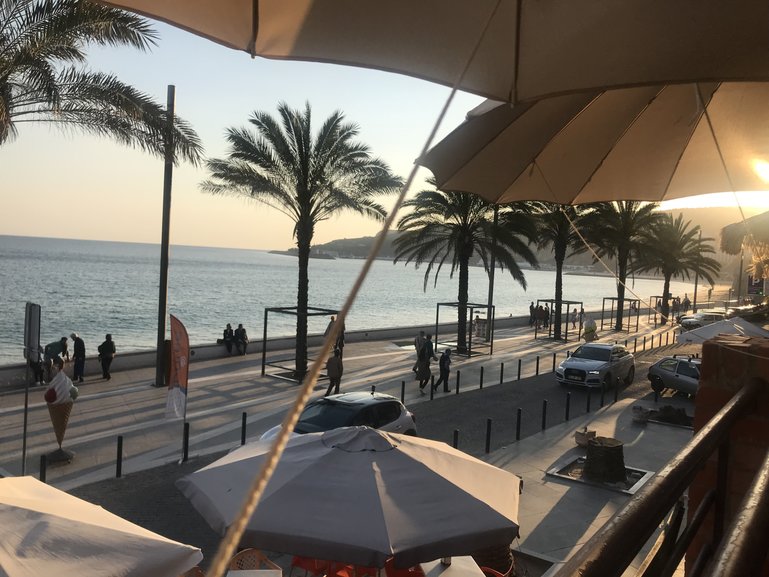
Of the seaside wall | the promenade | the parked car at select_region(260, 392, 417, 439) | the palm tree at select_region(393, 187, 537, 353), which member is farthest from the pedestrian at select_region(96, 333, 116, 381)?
the palm tree at select_region(393, 187, 537, 353)

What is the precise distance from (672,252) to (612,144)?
48.3 m

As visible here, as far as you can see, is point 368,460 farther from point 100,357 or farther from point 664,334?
point 664,334

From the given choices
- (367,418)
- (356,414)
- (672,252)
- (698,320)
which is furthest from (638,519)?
(672,252)

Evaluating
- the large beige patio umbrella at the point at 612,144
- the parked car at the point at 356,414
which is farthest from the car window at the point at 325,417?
the large beige patio umbrella at the point at 612,144

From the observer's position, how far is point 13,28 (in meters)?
10.8

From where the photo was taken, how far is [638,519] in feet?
3.90

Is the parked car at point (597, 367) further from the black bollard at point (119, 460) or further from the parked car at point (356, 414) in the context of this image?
the black bollard at point (119, 460)

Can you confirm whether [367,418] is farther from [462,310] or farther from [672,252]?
[672,252]

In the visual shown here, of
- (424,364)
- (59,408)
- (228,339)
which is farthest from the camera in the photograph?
(228,339)

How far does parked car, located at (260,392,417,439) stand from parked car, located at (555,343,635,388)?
9.53 m

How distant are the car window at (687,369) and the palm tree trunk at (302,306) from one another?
1215 cm

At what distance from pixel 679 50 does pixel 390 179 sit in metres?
21.3

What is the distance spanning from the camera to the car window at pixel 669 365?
19.8 metres

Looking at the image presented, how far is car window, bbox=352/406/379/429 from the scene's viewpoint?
38.4 feet
